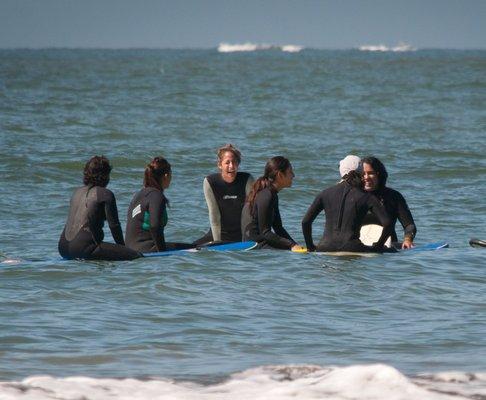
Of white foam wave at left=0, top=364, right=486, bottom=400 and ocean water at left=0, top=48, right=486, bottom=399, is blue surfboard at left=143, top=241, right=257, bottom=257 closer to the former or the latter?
ocean water at left=0, top=48, right=486, bottom=399

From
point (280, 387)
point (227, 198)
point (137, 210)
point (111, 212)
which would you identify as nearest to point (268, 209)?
point (227, 198)

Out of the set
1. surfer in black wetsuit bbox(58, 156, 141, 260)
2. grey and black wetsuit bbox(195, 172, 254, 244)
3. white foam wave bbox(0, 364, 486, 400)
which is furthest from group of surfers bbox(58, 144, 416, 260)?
white foam wave bbox(0, 364, 486, 400)

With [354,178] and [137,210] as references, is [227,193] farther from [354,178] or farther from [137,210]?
[354,178]

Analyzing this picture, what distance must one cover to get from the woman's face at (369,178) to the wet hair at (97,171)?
102 inches

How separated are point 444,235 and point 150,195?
5.24m

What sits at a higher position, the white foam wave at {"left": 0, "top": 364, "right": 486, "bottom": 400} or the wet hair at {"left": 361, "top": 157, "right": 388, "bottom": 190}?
the wet hair at {"left": 361, "top": 157, "right": 388, "bottom": 190}

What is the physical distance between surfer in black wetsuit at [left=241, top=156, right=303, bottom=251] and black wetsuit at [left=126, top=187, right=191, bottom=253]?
0.91 meters

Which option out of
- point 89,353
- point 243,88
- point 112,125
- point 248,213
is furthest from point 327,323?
point 243,88

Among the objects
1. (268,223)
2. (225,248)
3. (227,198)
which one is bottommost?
(225,248)

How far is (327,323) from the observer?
400 inches

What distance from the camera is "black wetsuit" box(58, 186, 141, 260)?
478 inches

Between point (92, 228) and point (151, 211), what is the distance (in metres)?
0.62

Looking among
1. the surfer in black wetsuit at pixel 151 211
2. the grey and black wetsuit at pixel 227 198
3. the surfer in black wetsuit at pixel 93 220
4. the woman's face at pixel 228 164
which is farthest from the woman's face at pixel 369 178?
the surfer in black wetsuit at pixel 93 220

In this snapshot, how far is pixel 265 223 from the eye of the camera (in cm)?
1294
